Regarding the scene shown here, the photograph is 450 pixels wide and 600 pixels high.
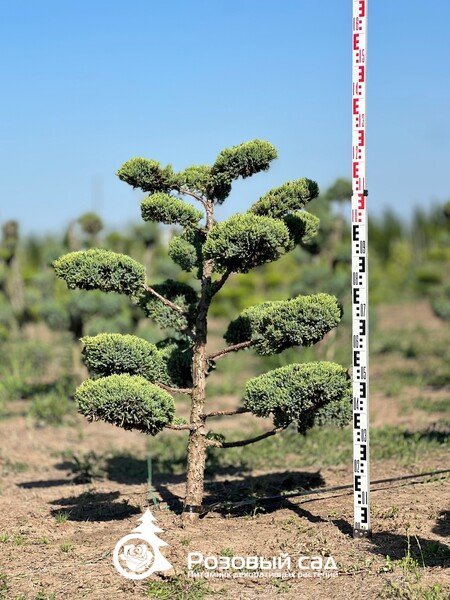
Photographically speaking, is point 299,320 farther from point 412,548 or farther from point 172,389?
point 412,548

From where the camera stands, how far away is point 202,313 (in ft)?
20.8

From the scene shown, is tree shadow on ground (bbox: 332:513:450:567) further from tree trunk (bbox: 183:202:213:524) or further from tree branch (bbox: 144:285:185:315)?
tree branch (bbox: 144:285:185:315)

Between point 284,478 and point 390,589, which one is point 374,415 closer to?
point 284,478

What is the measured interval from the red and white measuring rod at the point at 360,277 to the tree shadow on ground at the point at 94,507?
1.86 meters

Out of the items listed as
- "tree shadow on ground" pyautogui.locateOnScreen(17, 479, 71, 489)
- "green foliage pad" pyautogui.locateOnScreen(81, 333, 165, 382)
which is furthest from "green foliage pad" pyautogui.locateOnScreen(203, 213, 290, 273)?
"tree shadow on ground" pyautogui.locateOnScreen(17, 479, 71, 489)

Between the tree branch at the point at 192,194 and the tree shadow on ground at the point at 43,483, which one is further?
the tree shadow on ground at the point at 43,483

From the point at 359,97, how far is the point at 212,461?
440cm

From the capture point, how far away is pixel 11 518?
664 cm

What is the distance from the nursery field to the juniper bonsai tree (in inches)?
26.3

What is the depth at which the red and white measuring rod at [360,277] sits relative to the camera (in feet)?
18.5

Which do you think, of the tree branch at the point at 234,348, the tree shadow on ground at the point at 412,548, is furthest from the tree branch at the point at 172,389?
the tree shadow on ground at the point at 412,548

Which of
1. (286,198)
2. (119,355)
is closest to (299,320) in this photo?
(286,198)

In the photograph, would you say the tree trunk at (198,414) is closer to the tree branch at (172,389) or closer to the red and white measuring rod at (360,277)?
the tree branch at (172,389)

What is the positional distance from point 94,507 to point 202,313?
6.20 feet
